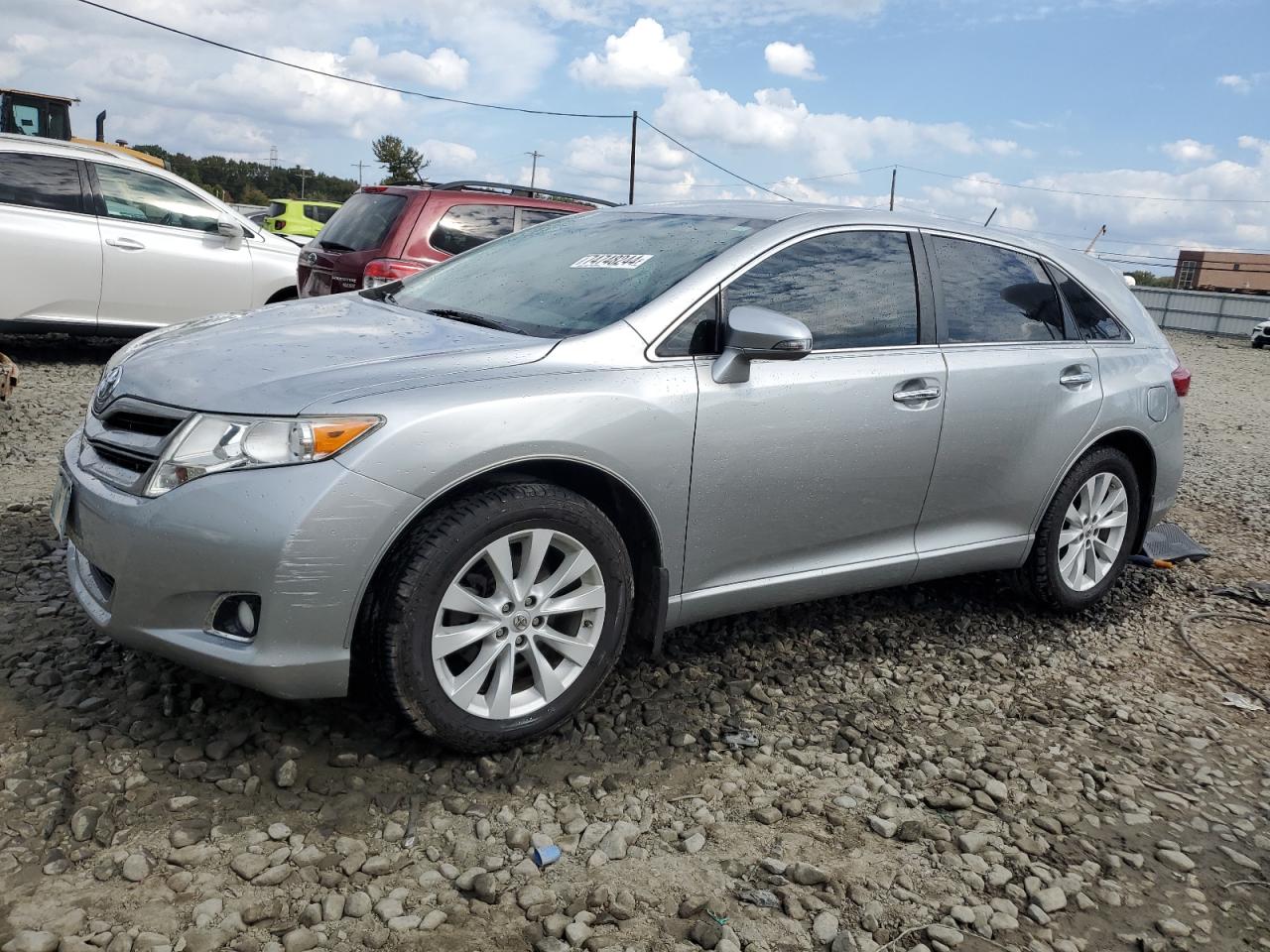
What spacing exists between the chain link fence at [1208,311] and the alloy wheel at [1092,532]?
28.4 m

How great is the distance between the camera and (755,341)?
3.24m

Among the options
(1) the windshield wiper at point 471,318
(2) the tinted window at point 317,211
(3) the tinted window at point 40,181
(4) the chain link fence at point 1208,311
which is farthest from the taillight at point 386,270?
(4) the chain link fence at point 1208,311

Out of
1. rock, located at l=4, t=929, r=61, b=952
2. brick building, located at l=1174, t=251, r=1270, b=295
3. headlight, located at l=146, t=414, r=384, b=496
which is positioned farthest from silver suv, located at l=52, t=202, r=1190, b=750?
brick building, located at l=1174, t=251, r=1270, b=295

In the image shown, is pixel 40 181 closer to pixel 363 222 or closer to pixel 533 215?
pixel 363 222

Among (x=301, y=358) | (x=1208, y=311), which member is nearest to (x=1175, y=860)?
(x=301, y=358)

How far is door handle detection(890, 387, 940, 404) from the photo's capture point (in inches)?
148

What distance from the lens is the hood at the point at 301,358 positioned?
9.28 feet

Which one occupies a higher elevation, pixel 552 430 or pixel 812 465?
pixel 552 430

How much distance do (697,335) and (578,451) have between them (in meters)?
0.61

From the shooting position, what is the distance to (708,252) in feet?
11.7

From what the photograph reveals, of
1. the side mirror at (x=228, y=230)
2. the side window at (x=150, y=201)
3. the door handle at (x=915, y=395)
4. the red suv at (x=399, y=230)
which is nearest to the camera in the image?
the door handle at (x=915, y=395)

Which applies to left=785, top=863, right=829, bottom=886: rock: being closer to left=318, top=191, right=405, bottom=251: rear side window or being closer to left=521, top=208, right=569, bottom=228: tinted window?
left=318, top=191, right=405, bottom=251: rear side window

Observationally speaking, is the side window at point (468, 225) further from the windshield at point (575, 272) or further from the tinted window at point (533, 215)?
the windshield at point (575, 272)

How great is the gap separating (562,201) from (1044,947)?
8004 millimetres
